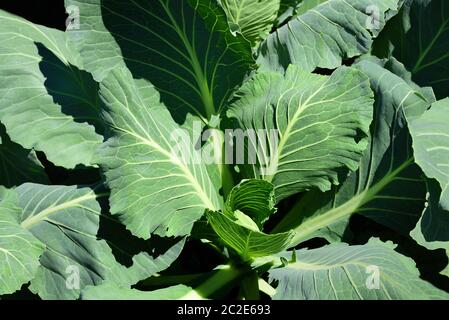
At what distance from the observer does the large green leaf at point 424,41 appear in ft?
7.02

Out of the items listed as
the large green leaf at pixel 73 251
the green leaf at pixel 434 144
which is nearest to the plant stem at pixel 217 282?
the large green leaf at pixel 73 251

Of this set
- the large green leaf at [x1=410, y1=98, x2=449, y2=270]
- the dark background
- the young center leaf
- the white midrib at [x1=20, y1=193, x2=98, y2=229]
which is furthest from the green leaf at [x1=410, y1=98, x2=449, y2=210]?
the dark background

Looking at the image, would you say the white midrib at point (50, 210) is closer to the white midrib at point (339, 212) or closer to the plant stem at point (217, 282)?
the plant stem at point (217, 282)

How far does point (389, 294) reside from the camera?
163 cm

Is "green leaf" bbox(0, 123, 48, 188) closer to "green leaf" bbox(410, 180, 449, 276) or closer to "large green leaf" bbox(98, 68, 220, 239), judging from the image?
"large green leaf" bbox(98, 68, 220, 239)

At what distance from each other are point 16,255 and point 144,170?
1.36 ft

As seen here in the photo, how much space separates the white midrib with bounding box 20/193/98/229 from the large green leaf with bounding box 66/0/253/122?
0.39 metres

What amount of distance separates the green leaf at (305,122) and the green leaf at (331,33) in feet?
0.65

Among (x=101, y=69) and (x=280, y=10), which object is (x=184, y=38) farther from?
(x=280, y=10)

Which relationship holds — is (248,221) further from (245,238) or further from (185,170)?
(185,170)

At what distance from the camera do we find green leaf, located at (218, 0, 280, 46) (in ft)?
7.12

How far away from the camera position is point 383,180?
1998 mm

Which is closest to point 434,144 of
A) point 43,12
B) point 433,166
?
point 433,166

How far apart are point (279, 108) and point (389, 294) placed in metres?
0.62
